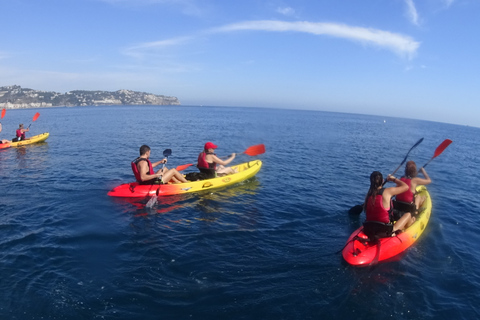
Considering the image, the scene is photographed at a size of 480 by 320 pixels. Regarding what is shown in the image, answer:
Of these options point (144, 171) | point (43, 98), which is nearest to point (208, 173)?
point (144, 171)

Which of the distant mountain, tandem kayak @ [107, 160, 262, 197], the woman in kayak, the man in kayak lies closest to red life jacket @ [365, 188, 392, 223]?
the woman in kayak

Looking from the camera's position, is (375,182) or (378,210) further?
(378,210)

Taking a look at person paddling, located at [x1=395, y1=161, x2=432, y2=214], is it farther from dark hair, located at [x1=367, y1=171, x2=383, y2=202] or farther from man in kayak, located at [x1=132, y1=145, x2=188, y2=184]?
man in kayak, located at [x1=132, y1=145, x2=188, y2=184]

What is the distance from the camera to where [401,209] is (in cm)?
1066

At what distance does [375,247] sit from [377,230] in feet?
1.63

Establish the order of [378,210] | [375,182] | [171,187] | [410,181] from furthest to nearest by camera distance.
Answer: [171,187] → [410,181] → [378,210] → [375,182]

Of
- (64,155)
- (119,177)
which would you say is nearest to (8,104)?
(64,155)

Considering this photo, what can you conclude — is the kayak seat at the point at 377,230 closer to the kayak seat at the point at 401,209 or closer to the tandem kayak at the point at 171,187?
the kayak seat at the point at 401,209

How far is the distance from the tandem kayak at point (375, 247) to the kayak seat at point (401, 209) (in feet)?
Answer: 2.00

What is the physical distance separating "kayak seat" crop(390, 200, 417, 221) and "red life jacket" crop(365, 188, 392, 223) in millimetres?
2037

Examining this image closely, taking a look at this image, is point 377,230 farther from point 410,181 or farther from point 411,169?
point 411,169

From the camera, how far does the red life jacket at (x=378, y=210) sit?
331 inches

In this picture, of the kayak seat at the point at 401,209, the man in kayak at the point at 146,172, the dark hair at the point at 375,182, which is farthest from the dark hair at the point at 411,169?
the man in kayak at the point at 146,172

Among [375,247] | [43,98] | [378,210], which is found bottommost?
[375,247]
